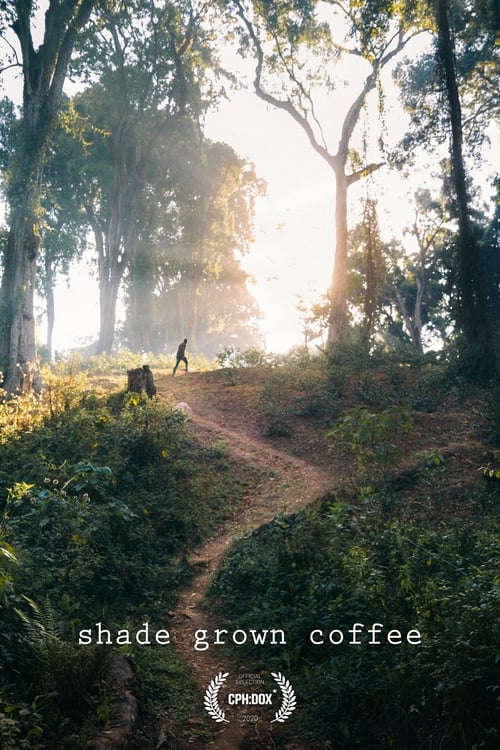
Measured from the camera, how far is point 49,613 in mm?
4992

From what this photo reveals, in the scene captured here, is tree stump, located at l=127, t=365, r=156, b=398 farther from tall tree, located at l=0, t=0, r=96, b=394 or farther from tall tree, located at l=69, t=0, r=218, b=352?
tall tree, located at l=69, t=0, r=218, b=352

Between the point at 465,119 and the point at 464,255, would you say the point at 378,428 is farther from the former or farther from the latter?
the point at 465,119

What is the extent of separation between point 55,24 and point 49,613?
18.7 metres

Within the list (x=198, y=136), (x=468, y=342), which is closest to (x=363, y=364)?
(x=468, y=342)

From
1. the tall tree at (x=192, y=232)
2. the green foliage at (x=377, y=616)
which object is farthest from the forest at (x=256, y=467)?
the tall tree at (x=192, y=232)

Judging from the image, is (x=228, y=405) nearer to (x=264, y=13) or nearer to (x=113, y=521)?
(x=113, y=521)

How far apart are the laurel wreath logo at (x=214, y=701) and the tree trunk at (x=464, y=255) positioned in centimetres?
1284

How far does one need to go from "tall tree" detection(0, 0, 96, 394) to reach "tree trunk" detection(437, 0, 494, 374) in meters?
11.3

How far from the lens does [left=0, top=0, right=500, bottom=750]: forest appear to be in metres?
4.49

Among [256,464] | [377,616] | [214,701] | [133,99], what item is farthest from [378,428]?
[133,99]

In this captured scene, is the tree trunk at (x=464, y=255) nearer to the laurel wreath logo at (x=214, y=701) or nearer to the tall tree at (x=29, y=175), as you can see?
the tall tree at (x=29, y=175)

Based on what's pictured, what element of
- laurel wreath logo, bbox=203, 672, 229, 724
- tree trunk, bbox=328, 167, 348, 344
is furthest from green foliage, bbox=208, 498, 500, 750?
tree trunk, bbox=328, 167, 348, 344

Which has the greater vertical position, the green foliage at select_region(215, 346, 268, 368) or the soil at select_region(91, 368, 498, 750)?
the green foliage at select_region(215, 346, 268, 368)

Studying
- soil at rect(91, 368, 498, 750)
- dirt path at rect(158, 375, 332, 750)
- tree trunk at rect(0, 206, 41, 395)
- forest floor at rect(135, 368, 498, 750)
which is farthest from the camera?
tree trunk at rect(0, 206, 41, 395)
